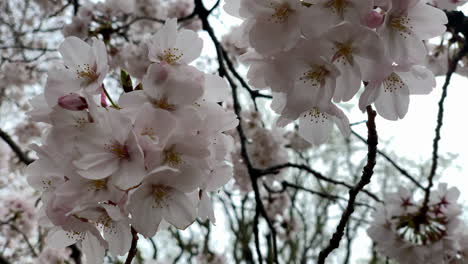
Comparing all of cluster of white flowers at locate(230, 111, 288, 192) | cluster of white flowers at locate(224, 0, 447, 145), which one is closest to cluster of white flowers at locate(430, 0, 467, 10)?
cluster of white flowers at locate(224, 0, 447, 145)

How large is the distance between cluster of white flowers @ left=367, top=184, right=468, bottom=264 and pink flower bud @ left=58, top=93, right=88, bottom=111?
1.49 metres

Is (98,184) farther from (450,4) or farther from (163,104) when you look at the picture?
(450,4)

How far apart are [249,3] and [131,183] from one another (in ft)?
1.52

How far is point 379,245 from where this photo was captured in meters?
1.99

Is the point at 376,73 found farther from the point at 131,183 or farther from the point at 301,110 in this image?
the point at 131,183

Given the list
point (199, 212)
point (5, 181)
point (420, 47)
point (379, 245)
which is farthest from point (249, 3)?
point (5, 181)

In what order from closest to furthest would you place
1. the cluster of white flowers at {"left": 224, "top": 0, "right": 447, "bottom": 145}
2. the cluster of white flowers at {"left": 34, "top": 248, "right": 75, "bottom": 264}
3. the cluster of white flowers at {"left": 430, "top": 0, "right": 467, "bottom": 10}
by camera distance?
1. the cluster of white flowers at {"left": 224, "top": 0, "right": 447, "bottom": 145}
2. the cluster of white flowers at {"left": 430, "top": 0, "right": 467, "bottom": 10}
3. the cluster of white flowers at {"left": 34, "top": 248, "right": 75, "bottom": 264}

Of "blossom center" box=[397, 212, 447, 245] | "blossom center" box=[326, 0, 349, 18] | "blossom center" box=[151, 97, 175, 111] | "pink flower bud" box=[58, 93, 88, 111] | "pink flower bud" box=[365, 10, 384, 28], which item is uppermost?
"blossom center" box=[397, 212, 447, 245]

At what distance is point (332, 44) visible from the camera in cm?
86

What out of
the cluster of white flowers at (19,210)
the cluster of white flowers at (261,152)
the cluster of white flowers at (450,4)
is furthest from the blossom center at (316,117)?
the cluster of white flowers at (19,210)

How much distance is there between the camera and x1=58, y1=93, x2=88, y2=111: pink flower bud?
0.93 m

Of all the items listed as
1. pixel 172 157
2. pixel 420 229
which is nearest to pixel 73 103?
pixel 172 157

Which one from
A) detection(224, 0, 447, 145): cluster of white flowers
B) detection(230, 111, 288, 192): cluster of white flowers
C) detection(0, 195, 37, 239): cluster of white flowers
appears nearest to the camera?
detection(224, 0, 447, 145): cluster of white flowers

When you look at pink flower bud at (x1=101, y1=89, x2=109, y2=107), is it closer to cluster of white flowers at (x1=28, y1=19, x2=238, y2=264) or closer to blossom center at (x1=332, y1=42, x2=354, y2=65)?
cluster of white flowers at (x1=28, y1=19, x2=238, y2=264)
